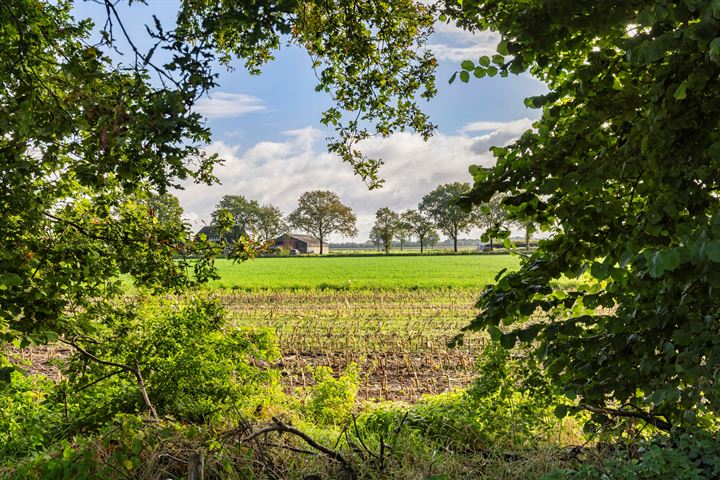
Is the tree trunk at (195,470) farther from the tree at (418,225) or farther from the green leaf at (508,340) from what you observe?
the tree at (418,225)

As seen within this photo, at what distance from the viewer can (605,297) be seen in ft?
10.6

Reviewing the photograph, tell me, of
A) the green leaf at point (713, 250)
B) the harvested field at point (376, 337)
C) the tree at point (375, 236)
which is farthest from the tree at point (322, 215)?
the green leaf at point (713, 250)

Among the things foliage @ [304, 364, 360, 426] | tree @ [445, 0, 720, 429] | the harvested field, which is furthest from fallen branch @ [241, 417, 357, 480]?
the harvested field

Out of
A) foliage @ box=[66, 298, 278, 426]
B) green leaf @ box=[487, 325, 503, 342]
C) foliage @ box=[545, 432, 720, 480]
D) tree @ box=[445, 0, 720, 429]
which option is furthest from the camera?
foliage @ box=[66, 298, 278, 426]

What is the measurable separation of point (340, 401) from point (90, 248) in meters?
3.70

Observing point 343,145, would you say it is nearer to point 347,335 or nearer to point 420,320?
point 347,335

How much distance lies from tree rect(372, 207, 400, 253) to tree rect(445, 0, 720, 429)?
10247 centimetres

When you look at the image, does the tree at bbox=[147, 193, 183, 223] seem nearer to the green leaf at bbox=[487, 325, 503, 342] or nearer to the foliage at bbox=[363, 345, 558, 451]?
the foliage at bbox=[363, 345, 558, 451]

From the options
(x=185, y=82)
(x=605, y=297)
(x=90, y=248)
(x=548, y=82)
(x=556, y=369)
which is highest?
(x=548, y=82)

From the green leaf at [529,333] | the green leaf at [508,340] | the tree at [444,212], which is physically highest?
the tree at [444,212]

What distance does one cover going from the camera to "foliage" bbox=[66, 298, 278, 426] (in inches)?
231

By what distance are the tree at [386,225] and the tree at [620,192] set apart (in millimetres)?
102469

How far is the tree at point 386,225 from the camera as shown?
10612 cm

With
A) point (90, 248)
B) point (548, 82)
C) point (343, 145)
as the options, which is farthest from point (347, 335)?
point (548, 82)
